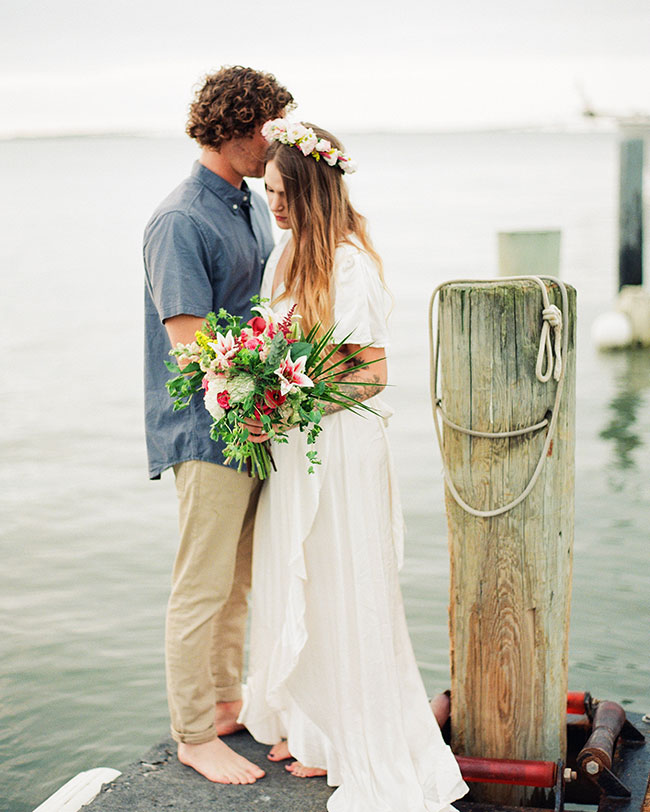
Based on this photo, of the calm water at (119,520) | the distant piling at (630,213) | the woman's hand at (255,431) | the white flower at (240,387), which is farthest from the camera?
the distant piling at (630,213)

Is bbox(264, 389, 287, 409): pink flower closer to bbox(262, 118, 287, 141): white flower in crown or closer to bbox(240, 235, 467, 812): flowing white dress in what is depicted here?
bbox(240, 235, 467, 812): flowing white dress

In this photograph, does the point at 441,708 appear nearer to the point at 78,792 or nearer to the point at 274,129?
the point at 78,792

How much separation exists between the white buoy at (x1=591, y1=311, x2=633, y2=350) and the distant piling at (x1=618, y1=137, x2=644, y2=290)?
916 millimetres

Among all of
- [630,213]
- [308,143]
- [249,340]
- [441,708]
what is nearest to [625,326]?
[630,213]

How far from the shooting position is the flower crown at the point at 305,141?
2938 millimetres

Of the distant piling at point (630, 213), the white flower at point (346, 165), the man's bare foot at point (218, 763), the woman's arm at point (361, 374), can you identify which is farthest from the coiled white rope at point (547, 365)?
the distant piling at point (630, 213)

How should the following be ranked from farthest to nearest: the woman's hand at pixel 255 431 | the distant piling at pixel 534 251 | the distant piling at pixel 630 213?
the distant piling at pixel 630 213, the distant piling at pixel 534 251, the woman's hand at pixel 255 431

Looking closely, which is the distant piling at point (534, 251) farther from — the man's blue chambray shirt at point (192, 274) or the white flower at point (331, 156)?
the white flower at point (331, 156)

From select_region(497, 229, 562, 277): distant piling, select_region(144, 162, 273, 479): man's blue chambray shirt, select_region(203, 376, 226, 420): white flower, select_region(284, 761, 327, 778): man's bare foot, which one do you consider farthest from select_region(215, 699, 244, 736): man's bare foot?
select_region(497, 229, 562, 277): distant piling

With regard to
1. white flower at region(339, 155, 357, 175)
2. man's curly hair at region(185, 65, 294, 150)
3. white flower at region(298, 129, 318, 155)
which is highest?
man's curly hair at region(185, 65, 294, 150)

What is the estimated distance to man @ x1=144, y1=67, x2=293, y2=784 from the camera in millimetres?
3121

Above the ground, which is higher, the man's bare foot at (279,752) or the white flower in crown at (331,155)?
the white flower in crown at (331,155)

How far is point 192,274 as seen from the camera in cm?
307

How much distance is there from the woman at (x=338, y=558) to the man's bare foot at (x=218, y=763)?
0.14m
